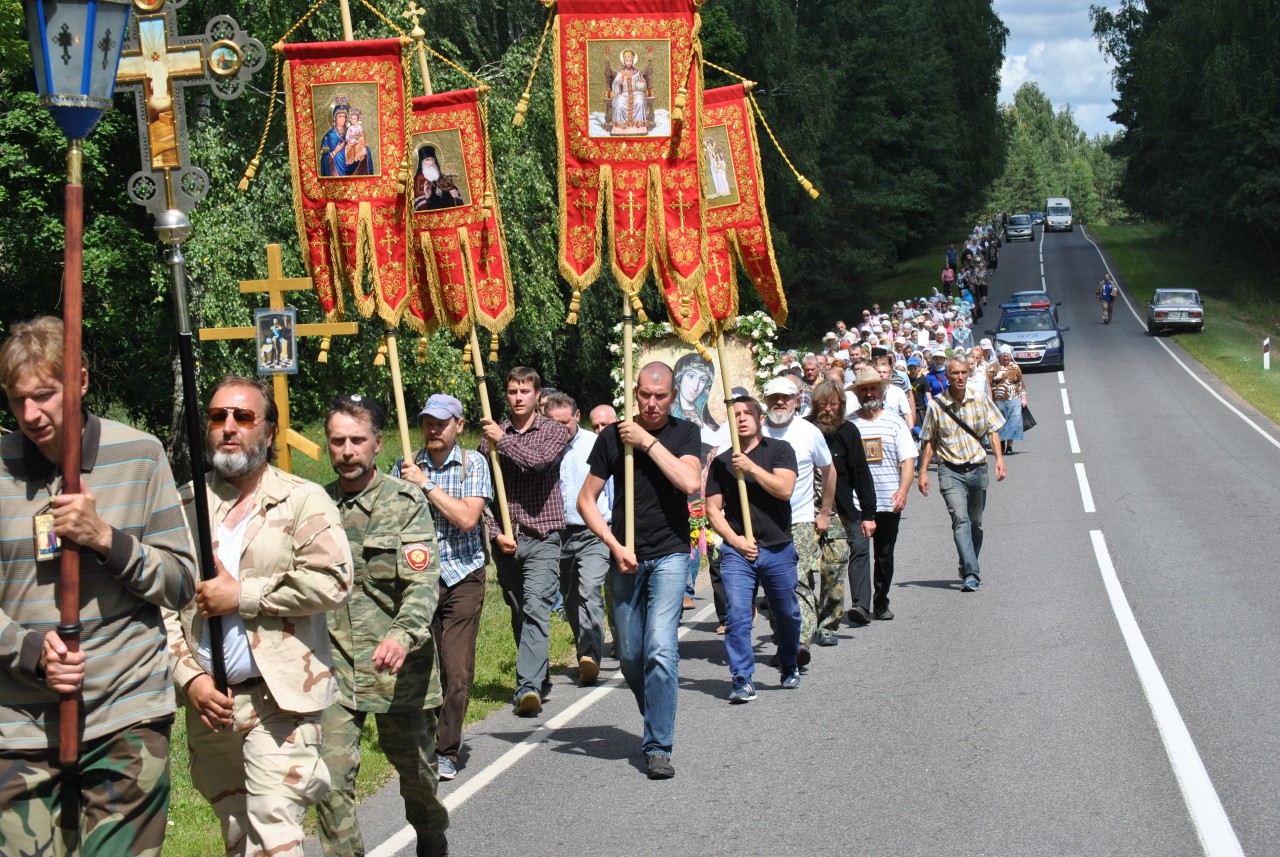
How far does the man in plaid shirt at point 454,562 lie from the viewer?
8.23 m

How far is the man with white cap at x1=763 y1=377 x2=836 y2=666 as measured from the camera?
36.2 feet

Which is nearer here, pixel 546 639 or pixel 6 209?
pixel 546 639

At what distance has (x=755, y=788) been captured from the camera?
7.64 m

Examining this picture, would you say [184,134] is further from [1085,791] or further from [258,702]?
[1085,791]

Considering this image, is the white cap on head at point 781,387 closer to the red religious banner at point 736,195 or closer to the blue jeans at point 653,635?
the red religious banner at point 736,195

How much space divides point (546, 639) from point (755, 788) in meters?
2.54

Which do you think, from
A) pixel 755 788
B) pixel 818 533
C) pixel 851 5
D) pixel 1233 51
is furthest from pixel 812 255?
pixel 755 788

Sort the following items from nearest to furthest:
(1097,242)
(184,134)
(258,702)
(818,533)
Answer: (258,702), (184,134), (818,533), (1097,242)

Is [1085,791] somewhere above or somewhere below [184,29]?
below

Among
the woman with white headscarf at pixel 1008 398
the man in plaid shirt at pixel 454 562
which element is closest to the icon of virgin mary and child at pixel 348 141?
the man in plaid shirt at pixel 454 562

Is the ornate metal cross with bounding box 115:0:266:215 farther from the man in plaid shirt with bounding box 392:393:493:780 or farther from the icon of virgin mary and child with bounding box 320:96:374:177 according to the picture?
the icon of virgin mary and child with bounding box 320:96:374:177

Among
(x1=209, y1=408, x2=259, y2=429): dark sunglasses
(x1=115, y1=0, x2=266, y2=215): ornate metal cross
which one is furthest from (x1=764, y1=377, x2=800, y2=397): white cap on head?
(x1=209, y1=408, x2=259, y2=429): dark sunglasses

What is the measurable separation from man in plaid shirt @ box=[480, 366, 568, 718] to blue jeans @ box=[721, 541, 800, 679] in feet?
3.70

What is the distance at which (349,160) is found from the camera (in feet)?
33.6
